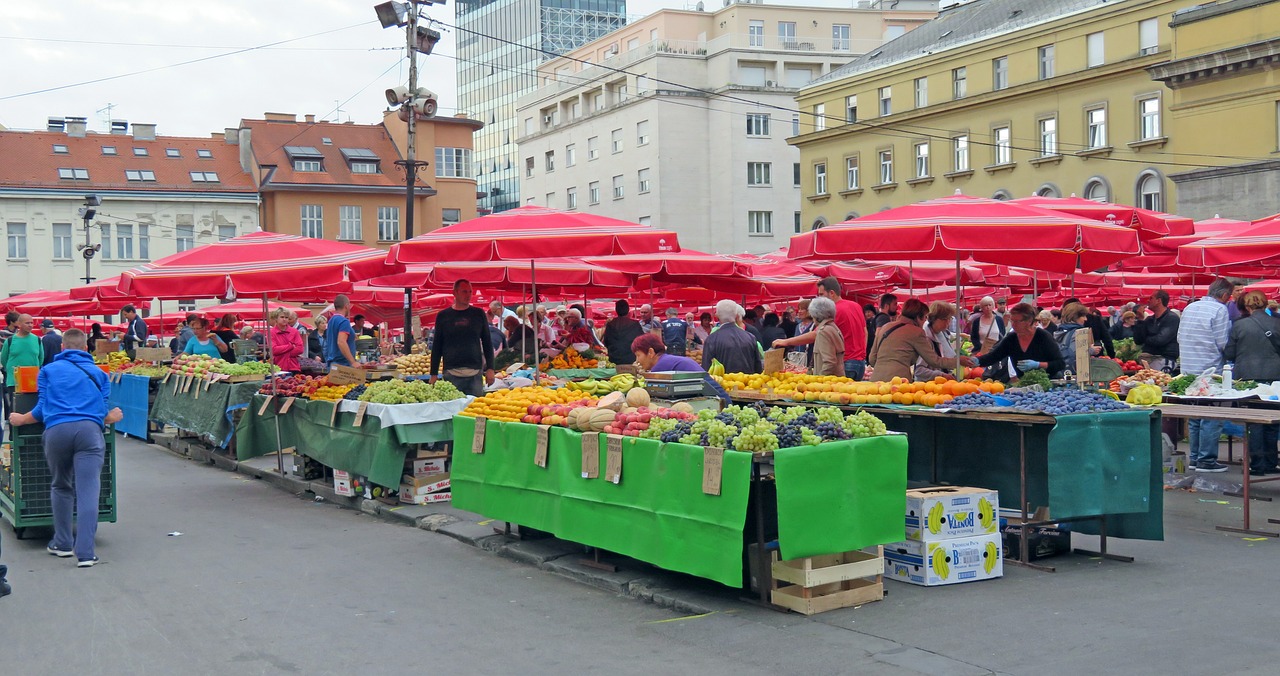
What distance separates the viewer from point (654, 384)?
390 inches

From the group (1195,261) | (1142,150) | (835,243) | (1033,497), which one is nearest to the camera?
(1033,497)

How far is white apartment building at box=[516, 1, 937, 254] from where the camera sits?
239 feet

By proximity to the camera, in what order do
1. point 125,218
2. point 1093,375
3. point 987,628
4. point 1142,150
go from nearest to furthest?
point 987,628 → point 1093,375 → point 1142,150 → point 125,218

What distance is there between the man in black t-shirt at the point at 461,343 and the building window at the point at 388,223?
190 feet

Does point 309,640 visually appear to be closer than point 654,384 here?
Yes

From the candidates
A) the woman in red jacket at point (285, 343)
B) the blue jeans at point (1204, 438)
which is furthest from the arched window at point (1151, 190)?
the woman in red jacket at point (285, 343)

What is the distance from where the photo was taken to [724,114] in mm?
72938

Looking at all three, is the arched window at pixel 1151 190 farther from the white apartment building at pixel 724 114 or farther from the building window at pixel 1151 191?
the white apartment building at pixel 724 114

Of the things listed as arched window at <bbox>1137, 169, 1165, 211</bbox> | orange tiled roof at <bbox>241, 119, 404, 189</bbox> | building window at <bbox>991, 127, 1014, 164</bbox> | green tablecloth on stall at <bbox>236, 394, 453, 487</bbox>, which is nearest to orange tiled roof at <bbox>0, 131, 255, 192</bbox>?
orange tiled roof at <bbox>241, 119, 404, 189</bbox>

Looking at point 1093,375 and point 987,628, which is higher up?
point 1093,375

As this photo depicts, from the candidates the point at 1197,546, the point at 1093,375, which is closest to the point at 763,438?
the point at 1197,546

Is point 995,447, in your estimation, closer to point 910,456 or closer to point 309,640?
point 910,456

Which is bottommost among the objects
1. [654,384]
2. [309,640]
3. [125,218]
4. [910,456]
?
[309,640]

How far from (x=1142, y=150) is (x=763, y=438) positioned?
42763 mm
